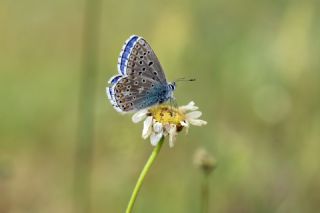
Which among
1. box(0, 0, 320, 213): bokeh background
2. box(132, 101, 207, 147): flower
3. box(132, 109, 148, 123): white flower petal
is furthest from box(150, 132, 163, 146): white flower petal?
box(0, 0, 320, 213): bokeh background

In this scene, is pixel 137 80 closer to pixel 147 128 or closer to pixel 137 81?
pixel 137 81

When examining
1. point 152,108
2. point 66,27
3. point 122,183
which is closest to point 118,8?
point 66,27

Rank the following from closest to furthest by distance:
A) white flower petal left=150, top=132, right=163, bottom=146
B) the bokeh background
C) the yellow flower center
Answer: white flower petal left=150, top=132, right=163, bottom=146
the yellow flower center
the bokeh background

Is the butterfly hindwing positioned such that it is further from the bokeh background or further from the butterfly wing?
the bokeh background

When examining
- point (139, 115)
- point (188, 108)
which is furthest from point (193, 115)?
point (139, 115)

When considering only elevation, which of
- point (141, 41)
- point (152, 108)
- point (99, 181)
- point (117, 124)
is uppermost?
point (141, 41)

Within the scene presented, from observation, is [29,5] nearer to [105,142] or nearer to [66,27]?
[66,27]

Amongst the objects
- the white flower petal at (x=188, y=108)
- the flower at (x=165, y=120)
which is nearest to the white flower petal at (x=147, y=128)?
the flower at (x=165, y=120)
